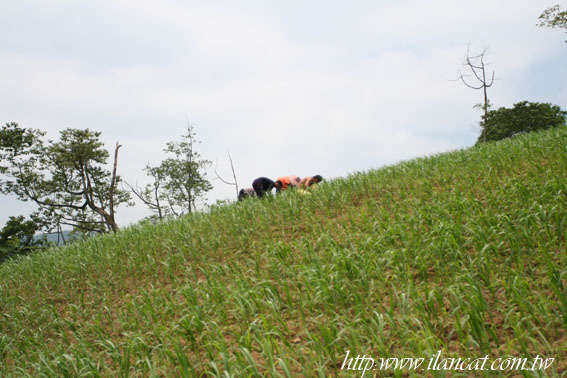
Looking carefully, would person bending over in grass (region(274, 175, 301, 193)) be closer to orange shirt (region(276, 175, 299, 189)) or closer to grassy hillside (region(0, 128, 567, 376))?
orange shirt (region(276, 175, 299, 189))

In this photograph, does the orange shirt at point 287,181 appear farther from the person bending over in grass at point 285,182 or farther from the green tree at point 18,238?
the green tree at point 18,238

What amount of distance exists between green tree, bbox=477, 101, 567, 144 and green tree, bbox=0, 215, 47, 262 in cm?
3310

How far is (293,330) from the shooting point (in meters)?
3.35

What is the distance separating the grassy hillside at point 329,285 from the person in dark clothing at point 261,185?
1.68 meters

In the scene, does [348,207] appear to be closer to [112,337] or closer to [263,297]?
[263,297]

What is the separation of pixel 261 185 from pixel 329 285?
20.2 ft

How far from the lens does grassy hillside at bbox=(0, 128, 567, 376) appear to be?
9.21 ft

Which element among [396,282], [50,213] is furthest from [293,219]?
[50,213]

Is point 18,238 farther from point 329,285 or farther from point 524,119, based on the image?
point 524,119

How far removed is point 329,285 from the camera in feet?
12.0

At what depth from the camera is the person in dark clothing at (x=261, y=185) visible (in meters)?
9.46

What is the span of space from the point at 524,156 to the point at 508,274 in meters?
4.91

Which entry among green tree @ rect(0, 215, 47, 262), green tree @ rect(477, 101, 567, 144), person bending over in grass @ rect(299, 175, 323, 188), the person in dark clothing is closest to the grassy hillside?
the person in dark clothing

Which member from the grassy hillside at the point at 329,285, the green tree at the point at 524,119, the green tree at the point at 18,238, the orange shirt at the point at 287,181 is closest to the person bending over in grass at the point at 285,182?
the orange shirt at the point at 287,181
